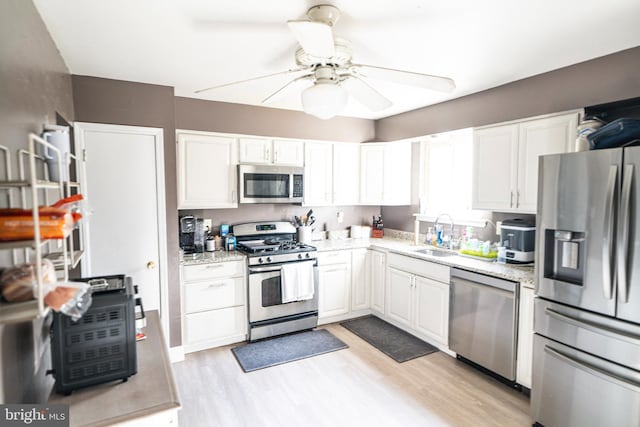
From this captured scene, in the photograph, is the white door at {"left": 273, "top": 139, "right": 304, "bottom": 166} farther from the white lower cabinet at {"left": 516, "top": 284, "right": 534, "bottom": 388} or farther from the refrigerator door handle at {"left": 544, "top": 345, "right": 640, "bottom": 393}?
the refrigerator door handle at {"left": 544, "top": 345, "right": 640, "bottom": 393}

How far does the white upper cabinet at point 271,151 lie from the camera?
3.67 metres

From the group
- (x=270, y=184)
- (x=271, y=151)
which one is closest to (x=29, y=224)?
(x=270, y=184)

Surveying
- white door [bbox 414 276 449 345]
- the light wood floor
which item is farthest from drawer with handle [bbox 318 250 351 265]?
the light wood floor

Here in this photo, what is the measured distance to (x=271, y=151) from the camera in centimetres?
→ 381

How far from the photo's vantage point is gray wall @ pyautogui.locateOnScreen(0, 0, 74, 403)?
3.72 ft

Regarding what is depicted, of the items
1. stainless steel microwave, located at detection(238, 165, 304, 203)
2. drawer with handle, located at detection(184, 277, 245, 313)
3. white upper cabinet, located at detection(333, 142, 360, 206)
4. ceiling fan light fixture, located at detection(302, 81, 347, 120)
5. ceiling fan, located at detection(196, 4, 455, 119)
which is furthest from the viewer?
white upper cabinet, located at detection(333, 142, 360, 206)

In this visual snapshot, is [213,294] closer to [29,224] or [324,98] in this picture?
[324,98]

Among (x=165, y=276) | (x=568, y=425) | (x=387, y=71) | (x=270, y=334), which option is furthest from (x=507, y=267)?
(x=165, y=276)

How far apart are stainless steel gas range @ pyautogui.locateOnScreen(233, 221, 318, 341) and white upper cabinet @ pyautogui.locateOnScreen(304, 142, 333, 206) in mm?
628

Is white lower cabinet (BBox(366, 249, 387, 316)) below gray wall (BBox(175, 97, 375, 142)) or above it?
below

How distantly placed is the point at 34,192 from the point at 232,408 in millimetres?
2214

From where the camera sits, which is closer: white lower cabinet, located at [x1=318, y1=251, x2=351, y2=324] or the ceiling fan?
the ceiling fan

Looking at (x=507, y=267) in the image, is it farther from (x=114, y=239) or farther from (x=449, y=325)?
(x=114, y=239)

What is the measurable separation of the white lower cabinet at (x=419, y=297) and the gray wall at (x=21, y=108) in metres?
2.91
